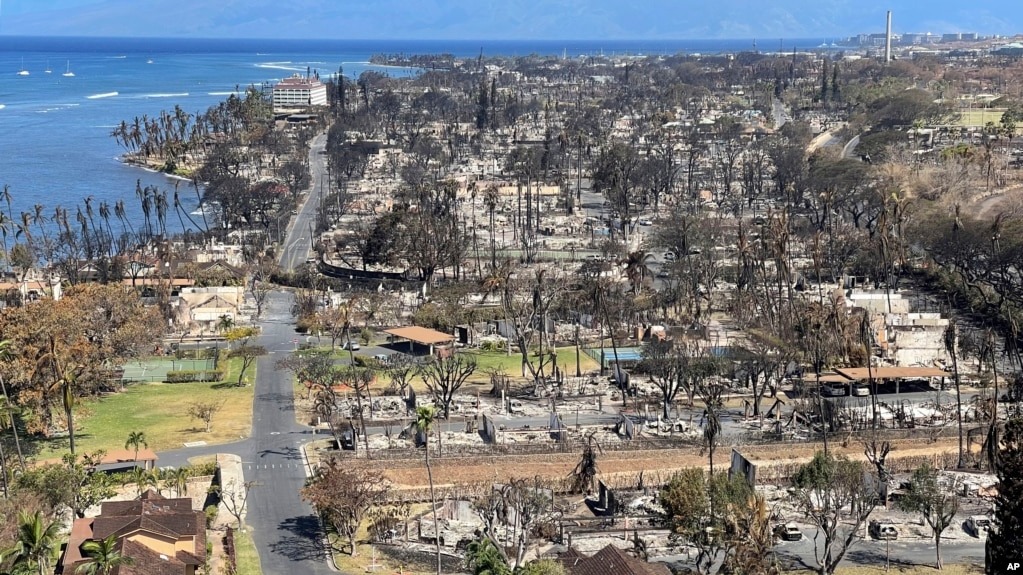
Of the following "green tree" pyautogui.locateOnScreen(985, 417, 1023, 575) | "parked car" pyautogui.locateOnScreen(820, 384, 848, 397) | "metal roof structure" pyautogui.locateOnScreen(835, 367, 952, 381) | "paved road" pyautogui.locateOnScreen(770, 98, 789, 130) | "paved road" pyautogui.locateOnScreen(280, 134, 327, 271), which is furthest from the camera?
"paved road" pyautogui.locateOnScreen(770, 98, 789, 130)

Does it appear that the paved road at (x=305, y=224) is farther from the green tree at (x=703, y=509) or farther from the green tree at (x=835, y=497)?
the green tree at (x=703, y=509)

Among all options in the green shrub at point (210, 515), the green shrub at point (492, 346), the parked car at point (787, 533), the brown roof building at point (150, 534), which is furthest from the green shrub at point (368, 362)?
the parked car at point (787, 533)

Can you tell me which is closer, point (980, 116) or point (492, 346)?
point (492, 346)

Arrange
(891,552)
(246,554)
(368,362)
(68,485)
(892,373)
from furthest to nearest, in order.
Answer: (368,362) < (892,373) < (68,485) < (891,552) < (246,554)

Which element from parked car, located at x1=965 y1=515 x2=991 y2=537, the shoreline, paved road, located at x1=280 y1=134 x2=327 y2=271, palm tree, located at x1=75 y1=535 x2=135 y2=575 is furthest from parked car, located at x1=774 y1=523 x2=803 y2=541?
the shoreline

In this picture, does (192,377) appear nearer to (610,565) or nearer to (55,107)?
(610,565)

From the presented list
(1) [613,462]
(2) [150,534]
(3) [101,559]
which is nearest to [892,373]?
(1) [613,462]

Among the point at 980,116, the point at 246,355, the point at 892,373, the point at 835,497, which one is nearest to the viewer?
the point at 835,497

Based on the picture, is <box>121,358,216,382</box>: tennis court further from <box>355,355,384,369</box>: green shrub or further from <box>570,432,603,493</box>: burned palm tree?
<box>570,432,603,493</box>: burned palm tree
